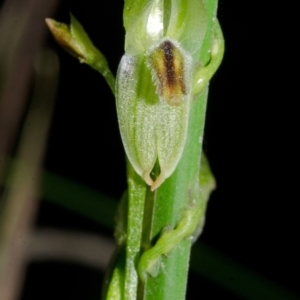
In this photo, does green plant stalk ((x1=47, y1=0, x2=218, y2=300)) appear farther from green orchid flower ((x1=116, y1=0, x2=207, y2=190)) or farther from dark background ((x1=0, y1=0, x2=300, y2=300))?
dark background ((x1=0, y1=0, x2=300, y2=300))

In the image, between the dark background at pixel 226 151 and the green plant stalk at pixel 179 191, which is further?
the dark background at pixel 226 151

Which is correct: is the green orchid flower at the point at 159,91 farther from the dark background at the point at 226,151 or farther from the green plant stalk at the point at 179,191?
the dark background at the point at 226,151

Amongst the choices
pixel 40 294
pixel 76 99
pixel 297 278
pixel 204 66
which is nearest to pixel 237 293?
pixel 297 278

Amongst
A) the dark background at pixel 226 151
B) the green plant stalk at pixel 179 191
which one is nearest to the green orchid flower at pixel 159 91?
the green plant stalk at pixel 179 191

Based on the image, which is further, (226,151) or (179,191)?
(226,151)

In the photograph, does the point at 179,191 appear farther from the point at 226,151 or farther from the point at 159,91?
the point at 226,151

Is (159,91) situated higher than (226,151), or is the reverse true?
(226,151)

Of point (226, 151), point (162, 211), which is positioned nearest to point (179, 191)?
point (162, 211)

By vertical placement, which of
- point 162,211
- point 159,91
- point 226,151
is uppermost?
point 226,151

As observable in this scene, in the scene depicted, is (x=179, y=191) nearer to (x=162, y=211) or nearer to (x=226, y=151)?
(x=162, y=211)
